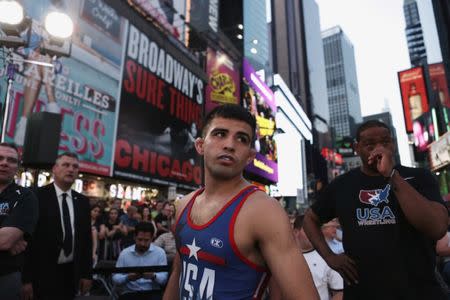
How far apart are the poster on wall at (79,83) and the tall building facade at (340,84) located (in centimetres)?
14934

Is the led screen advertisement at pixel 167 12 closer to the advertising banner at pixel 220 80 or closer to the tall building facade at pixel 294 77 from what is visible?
the advertising banner at pixel 220 80

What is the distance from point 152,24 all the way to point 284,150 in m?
38.3

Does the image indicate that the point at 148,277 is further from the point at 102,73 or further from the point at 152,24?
the point at 152,24

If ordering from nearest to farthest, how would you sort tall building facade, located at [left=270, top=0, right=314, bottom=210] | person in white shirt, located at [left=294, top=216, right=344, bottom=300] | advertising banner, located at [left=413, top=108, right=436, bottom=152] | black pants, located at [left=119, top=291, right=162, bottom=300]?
person in white shirt, located at [left=294, top=216, right=344, bottom=300] < black pants, located at [left=119, top=291, right=162, bottom=300] < advertising banner, located at [left=413, top=108, right=436, bottom=152] < tall building facade, located at [left=270, top=0, right=314, bottom=210]

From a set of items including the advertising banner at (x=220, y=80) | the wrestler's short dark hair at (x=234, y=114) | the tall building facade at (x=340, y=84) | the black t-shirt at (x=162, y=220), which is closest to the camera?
the wrestler's short dark hair at (x=234, y=114)

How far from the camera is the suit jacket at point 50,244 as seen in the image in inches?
146

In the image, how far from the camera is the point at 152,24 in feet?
65.4

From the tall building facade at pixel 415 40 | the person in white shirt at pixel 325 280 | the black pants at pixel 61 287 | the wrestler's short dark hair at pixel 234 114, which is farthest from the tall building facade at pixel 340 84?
the wrestler's short dark hair at pixel 234 114

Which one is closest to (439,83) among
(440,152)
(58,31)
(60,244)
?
(440,152)

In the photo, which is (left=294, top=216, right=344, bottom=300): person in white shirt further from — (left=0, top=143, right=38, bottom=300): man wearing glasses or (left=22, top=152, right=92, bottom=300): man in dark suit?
(left=0, top=143, right=38, bottom=300): man wearing glasses

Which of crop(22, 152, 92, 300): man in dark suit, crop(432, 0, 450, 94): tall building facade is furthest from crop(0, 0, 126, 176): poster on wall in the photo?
crop(432, 0, 450, 94): tall building facade

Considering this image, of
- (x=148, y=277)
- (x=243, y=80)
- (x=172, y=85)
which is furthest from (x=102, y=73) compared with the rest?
(x=243, y=80)

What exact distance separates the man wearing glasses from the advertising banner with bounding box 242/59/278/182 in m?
29.1

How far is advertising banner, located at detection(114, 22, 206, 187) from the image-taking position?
1688cm
